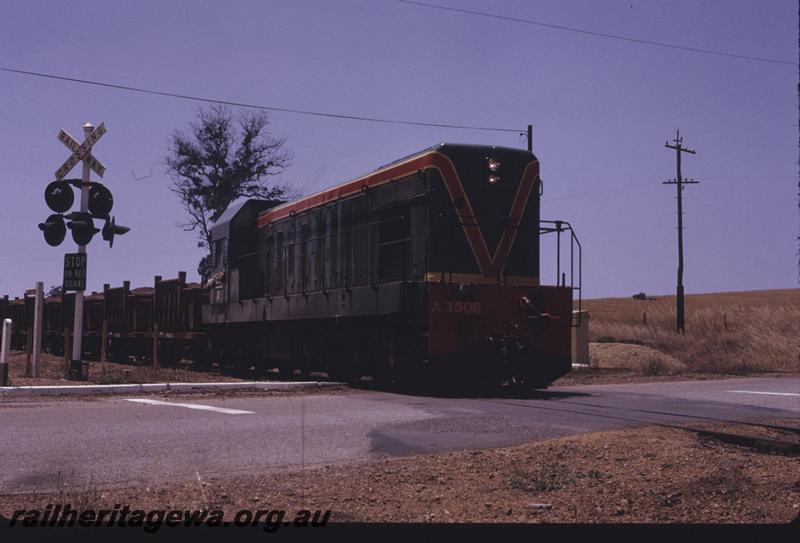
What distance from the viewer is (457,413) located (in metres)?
10.2

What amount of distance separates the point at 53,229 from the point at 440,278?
6929 mm

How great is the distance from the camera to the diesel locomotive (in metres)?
13.2

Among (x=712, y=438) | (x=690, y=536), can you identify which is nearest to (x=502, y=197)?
(x=712, y=438)

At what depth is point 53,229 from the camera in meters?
15.3

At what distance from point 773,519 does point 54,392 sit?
10569 millimetres

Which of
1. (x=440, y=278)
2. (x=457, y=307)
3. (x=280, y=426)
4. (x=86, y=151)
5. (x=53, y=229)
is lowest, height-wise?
(x=280, y=426)

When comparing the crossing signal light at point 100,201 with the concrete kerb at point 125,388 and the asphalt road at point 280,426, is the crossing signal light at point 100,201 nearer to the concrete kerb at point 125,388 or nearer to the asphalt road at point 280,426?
the concrete kerb at point 125,388

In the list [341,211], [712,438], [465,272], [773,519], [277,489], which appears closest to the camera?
[773,519]

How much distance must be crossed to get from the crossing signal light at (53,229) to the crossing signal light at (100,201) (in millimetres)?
601

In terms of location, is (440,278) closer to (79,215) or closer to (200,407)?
(200,407)

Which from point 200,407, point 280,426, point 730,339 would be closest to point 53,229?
point 200,407

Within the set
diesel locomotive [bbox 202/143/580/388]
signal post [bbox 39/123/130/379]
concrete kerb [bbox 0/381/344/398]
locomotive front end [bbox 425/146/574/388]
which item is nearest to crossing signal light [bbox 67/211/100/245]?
signal post [bbox 39/123/130/379]

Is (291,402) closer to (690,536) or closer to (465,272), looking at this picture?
(465,272)

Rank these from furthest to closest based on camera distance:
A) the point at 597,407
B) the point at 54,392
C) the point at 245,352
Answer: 1. the point at 245,352
2. the point at 54,392
3. the point at 597,407
